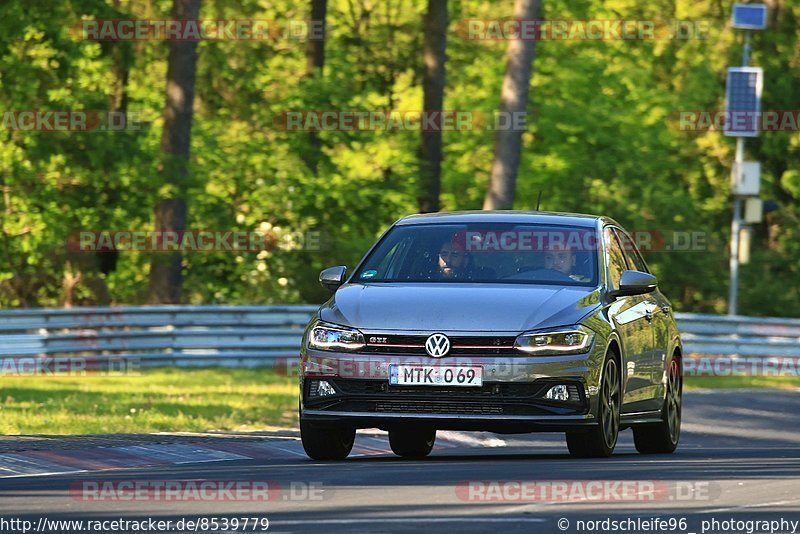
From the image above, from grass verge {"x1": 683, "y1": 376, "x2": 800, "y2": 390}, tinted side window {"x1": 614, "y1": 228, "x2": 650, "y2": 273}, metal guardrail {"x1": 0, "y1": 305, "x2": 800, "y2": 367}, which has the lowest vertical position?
grass verge {"x1": 683, "y1": 376, "x2": 800, "y2": 390}

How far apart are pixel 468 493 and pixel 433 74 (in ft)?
107

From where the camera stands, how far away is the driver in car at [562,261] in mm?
13211

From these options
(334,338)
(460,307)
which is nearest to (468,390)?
(460,307)

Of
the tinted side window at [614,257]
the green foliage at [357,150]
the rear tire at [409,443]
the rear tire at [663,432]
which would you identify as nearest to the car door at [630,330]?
the tinted side window at [614,257]

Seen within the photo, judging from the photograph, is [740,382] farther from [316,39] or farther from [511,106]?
[316,39]

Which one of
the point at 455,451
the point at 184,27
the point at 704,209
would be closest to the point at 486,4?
the point at 704,209

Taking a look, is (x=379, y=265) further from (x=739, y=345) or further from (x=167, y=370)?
(x=739, y=345)

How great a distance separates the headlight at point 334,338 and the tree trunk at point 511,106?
18298mm

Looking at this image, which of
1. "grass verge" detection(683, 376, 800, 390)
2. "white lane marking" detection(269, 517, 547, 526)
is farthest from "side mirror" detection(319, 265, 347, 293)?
"grass verge" detection(683, 376, 800, 390)

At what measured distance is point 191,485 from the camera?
11062 mm

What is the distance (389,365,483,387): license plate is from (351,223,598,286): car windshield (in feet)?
3.38

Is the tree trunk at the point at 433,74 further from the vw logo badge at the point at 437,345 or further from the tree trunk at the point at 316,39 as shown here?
the vw logo badge at the point at 437,345

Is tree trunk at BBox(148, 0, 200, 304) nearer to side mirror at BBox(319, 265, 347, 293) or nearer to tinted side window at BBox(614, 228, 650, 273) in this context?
tinted side window at BBox(614, 228, 650, 273)

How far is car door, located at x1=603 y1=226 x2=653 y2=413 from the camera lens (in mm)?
13266
